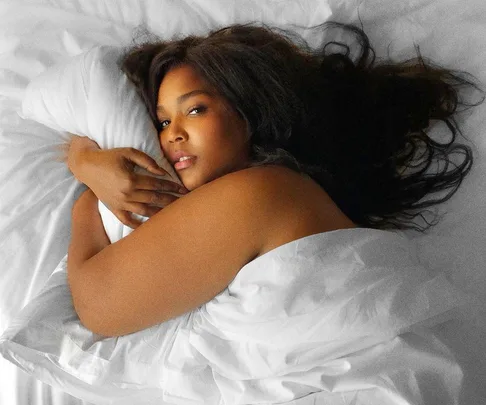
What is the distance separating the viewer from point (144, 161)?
110 cm

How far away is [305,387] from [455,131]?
560 mm

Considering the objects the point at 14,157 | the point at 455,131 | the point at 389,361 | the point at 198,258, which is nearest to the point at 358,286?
the point at 389,361

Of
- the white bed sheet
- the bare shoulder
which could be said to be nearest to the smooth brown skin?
the bare shoulder

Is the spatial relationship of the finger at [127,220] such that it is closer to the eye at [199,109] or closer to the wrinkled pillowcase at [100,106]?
the wrinkled pillowcase at [100,106]

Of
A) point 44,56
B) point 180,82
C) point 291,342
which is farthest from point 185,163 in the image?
point 44,56

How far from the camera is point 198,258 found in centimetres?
99

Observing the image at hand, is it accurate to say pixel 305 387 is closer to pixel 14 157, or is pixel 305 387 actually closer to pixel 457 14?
pixel 14 157

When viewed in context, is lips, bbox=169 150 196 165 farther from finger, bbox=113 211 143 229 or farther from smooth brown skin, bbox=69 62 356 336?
finger, bbox=113 211 143 229

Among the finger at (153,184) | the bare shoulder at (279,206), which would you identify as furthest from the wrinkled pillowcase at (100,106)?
the bare shoulder at (279,206)

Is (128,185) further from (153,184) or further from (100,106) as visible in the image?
(100,106)

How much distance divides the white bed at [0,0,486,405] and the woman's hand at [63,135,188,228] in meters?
0.13

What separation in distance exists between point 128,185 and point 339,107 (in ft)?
1.42

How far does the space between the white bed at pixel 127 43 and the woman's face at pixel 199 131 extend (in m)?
0.26

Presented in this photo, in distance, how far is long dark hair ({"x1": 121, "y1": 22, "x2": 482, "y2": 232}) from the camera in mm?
1141
